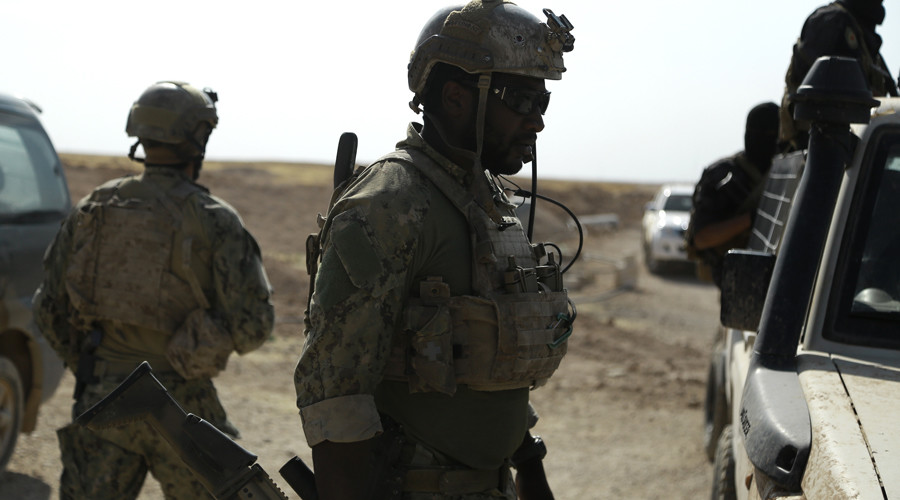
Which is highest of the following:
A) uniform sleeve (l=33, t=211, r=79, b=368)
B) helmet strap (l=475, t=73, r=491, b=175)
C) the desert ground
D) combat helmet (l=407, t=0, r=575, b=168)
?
combat helmet (l=407, t=0, r=575, b=168)

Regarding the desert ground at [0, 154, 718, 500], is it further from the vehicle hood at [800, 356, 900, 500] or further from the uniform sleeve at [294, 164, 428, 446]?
the uniform sleeve at [294, 164, 428, 446]

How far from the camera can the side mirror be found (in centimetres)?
315

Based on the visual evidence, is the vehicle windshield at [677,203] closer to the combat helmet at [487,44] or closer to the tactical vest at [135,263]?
the tactical vest at [135,263]

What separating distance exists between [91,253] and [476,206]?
209cm

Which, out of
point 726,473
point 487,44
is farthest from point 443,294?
point 726,473

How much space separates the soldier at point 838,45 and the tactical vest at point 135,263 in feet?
8.81

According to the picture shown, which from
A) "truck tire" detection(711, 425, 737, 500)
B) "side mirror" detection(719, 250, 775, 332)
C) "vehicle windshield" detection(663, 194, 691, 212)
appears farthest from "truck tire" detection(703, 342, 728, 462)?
"vehicle windshield" detection(663, 194, 691, 212)

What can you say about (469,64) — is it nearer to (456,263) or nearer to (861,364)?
(456,263)

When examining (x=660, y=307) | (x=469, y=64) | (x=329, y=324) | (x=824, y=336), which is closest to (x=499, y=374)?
(x=329, y=324)

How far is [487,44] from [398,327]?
742mm

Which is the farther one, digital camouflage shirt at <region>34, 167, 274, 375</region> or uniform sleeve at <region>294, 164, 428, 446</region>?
digital camouflage shirt at <region>34, 167, 274, 375</region>

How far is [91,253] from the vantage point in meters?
3.85

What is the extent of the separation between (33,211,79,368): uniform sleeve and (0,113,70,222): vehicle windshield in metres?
1.76

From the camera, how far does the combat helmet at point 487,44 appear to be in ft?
7.89
